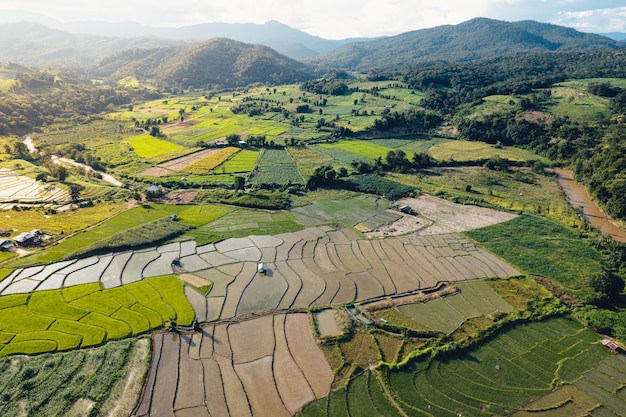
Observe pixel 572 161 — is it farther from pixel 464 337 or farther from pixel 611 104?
pixel 464 337

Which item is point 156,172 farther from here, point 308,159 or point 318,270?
point 318,270

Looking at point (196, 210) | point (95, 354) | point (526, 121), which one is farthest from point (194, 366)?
point (526, 121)

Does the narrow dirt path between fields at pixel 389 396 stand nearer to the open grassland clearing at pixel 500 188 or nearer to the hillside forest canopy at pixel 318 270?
the hillside forest canopy at pixel 318 270

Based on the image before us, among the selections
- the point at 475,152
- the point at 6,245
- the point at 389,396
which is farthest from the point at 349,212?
the point at 475,152

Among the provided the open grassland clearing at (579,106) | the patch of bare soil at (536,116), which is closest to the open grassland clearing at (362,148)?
the patch of bare soil at (536,116)

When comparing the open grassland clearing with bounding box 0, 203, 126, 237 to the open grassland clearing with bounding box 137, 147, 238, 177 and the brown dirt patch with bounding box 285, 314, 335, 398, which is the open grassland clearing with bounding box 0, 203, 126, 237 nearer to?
the open grassland clearing with bounding box 137, 147, 238, 177

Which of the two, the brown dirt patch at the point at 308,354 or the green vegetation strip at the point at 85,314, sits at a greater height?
the green vegetation strip at the point at 85,314

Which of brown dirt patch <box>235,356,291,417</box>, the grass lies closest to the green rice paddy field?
brown dirt patch <box>235,356,291,417</box>
